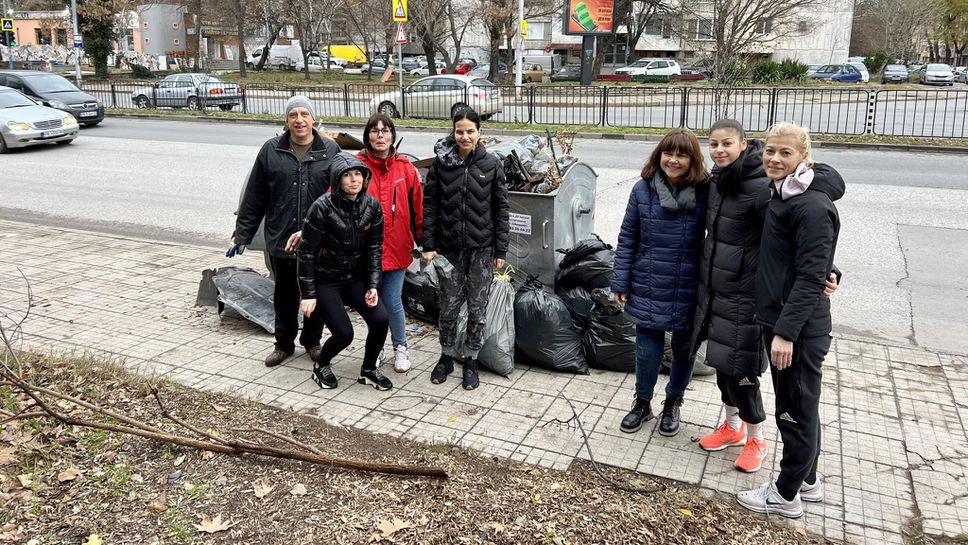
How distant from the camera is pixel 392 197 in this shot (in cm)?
481

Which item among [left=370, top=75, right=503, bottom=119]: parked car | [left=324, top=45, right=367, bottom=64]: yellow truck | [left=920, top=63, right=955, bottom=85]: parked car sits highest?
[left=324, top=45, right=367, bottom=64]: yellow truck

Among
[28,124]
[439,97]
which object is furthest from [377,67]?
[28,124]

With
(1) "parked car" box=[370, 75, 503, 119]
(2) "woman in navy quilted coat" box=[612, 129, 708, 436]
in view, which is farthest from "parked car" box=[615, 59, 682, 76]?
(2) "woman in navy quilted coat" box=[612, 129, 708, 436]

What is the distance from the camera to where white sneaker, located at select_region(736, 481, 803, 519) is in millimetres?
3402

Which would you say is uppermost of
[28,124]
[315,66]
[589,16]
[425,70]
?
[589,16]

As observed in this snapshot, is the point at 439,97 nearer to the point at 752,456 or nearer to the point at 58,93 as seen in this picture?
the point at 58,93

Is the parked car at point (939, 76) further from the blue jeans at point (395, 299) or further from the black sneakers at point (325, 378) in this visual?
the black sneakers at point (325, 378)

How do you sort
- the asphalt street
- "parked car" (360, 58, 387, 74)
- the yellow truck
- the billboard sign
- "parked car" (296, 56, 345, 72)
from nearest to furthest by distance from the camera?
the asphalt street < the billboard sign < "parked car" (360, 58, 387, 74) < "parked car" (296, 56, 345, 72) < the yellow truck

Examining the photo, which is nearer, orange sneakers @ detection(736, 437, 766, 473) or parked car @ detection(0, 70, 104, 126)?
orange sneakers @ detection(736, 437, 766, 473)

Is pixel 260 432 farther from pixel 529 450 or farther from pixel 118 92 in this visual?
pixel 118 92

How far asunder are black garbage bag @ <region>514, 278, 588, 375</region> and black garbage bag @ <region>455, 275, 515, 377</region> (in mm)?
85

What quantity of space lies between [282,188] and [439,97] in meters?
18.3

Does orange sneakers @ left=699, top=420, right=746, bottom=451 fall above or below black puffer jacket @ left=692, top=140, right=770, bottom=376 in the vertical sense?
below

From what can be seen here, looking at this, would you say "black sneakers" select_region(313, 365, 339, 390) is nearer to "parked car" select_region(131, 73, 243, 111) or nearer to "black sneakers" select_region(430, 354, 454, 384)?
"black sneakers" select_region(430, 354, 454, 384)
